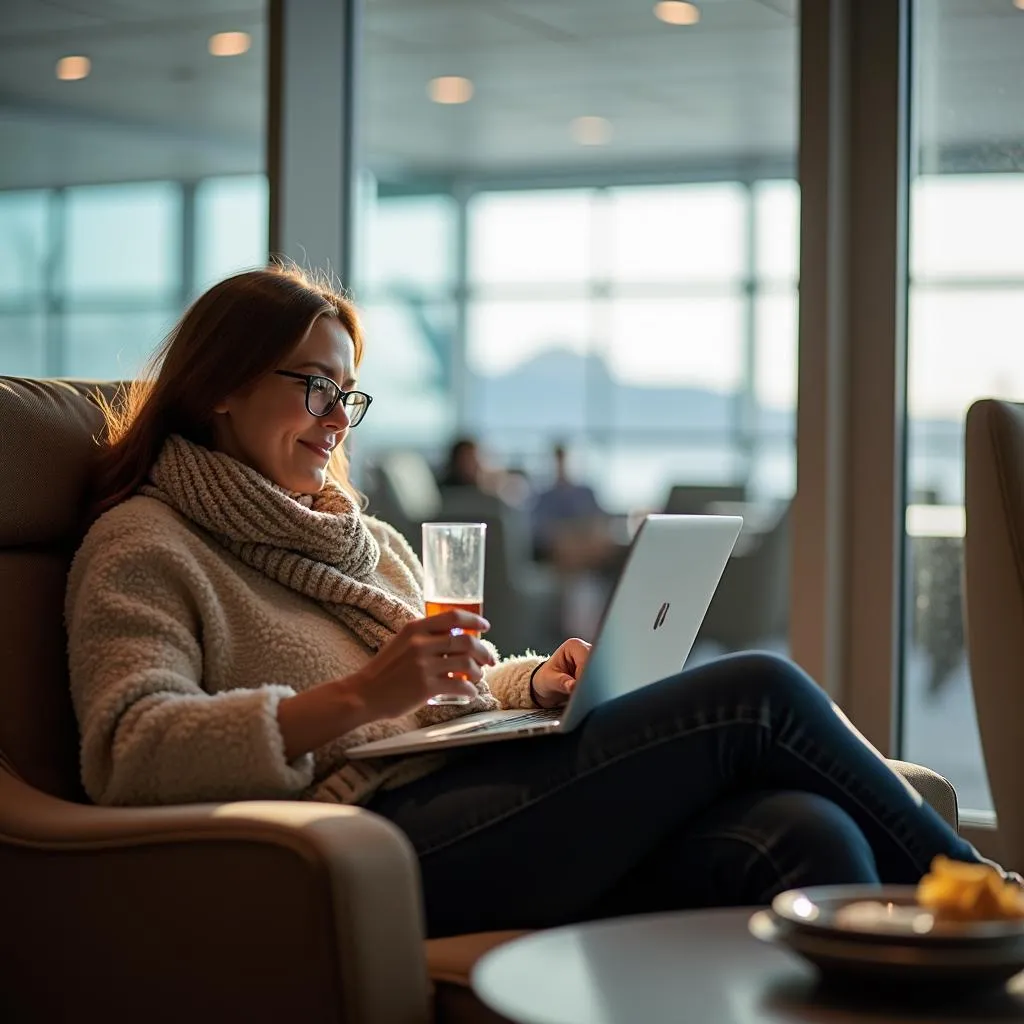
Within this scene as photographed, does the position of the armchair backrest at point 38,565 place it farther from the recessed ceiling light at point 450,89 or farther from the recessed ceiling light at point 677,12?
the recessed ceiling light at point 450,89

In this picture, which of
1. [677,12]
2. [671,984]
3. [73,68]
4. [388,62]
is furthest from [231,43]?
[671,984]

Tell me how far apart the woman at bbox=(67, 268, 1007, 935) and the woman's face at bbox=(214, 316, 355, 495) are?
7cm

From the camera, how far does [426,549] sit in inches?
64.9

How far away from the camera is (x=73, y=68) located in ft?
14.9

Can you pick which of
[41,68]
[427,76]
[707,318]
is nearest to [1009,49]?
[41,68]

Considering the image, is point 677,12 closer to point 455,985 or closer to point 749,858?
point 749,858

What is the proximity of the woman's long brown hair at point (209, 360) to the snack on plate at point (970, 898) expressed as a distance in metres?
1.08

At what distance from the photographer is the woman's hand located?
61.9 inches

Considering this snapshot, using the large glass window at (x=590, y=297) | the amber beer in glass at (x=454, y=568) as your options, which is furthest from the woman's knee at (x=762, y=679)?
the large glass window at (x=590, y=297)

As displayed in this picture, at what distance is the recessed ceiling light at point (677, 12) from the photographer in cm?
379

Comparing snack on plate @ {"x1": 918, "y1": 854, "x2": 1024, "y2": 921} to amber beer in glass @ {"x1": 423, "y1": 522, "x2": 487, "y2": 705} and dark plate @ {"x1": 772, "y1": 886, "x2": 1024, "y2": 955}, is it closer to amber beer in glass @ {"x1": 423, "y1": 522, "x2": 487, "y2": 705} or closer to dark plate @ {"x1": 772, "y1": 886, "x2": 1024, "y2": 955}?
dark plate @ {"x1": 772, "y1": 886, "x2": 1024, "y2": 955}

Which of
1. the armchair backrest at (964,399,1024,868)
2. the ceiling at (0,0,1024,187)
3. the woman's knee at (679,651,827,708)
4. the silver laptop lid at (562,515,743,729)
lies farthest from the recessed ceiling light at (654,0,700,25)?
the woman's knee at (679,651,827,708)

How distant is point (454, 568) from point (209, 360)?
462 millimetres

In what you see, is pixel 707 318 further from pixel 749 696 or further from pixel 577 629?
pixel 749 696
